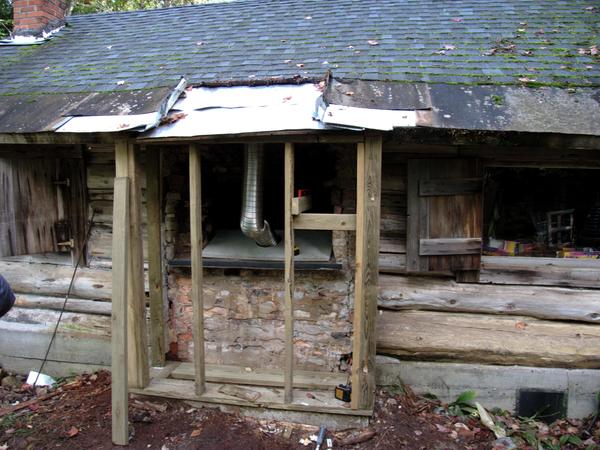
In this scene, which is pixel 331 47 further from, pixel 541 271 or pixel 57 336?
pixel 57 336

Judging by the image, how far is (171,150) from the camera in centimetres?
457

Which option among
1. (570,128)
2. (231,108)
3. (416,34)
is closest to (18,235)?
(231,108)

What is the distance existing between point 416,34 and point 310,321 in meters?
3.71

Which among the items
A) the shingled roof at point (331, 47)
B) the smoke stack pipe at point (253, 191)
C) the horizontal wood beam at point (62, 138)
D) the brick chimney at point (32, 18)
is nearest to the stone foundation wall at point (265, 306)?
the smoke stack pipe at point (253, 191)

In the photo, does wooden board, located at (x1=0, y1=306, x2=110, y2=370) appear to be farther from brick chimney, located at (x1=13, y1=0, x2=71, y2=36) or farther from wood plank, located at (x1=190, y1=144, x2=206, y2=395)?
brick chimney, located at (x1=13, y1=0, x2=71, y2=36)

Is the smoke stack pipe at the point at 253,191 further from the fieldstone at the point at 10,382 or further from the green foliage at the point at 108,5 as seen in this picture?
the green foliage at the point at 108,5

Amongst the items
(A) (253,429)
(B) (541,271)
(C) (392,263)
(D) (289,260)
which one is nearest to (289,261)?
(D) (289,260)

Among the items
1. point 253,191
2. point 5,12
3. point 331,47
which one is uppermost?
point 5,12

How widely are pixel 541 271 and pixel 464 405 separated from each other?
1625mm

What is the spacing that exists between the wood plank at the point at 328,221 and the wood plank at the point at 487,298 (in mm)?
1188

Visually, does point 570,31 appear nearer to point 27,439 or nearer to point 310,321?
point 310,321

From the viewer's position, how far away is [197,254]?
3656 mm

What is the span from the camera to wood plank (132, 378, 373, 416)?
3602 millimetres

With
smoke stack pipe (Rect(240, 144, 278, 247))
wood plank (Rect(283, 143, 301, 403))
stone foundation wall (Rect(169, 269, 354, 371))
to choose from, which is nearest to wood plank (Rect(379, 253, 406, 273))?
stone foundation wall (Rect(169, 269, 354, 371))
